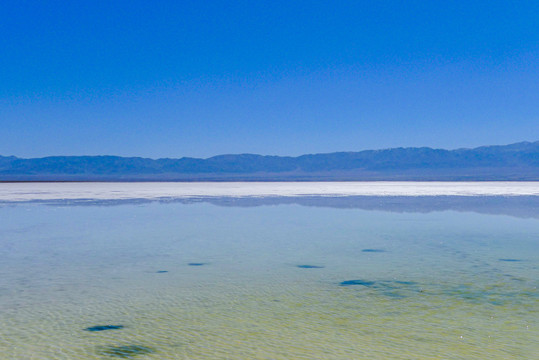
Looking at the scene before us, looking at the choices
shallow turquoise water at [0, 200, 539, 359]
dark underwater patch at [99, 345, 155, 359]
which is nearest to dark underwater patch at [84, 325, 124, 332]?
shallow turquoise water at [0, 200, 539, 359]

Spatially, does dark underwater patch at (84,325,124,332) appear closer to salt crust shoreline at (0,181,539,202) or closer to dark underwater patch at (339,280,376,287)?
dark underwater patch at (339,280,376,287)

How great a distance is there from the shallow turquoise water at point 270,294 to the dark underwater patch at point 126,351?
16mm

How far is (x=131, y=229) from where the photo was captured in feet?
41.0

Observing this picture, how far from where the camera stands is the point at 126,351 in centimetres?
420

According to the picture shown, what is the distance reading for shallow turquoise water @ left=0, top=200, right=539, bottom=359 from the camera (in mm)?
4312

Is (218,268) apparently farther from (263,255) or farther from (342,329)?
(342,329)

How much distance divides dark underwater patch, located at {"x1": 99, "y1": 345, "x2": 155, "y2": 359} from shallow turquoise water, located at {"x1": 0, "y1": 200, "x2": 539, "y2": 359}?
0.05ft

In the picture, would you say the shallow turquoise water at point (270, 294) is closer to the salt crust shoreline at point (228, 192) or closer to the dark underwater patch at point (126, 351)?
the dark underwater patch at point (126, 351)

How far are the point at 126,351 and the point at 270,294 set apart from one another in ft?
7.30

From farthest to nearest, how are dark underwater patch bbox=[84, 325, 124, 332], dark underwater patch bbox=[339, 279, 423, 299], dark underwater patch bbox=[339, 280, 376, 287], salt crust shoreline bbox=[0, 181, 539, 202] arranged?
salt crust shoreline bbox=[0, 181, 539, 202] → dark underwater patch bbox=[339, 280, 376, 287] → dark underwater patch bbox=[339, 279, 423, 299] → dark underwater patch bbox=[84, 325, 124, 332]

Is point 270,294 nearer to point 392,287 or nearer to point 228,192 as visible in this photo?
point 392,287

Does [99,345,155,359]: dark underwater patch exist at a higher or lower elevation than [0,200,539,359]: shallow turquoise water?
lower

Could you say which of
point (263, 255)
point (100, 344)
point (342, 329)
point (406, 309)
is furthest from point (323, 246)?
point (100, 344)

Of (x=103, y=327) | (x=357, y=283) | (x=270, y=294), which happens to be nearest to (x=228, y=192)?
(x=357, y=283)
